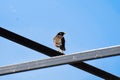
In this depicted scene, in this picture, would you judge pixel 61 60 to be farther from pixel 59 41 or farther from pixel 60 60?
pixel 59 41

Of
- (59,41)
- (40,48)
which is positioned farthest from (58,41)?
(40,48)

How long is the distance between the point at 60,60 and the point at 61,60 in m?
0.01

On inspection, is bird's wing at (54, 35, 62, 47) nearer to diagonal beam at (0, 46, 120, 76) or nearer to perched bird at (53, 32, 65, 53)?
perched bird at (53, 32, 65, 53)

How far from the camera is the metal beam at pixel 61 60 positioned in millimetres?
4157

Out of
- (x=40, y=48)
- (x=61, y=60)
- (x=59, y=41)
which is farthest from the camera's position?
(x=59, y=41)

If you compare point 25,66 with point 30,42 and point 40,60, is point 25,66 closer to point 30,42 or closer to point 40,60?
point 40,60

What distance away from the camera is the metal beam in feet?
13.6

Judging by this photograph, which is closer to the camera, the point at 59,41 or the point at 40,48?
the point at 40,48

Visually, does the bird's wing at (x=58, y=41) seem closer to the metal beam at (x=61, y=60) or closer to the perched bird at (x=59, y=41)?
the perched bird at (x=59, y=41)

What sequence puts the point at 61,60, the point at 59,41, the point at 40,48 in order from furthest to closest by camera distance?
the point at 59,41 → the point at 40,48 → the point at 61,60

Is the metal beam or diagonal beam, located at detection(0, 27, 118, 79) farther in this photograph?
diagonal beam, located at detection(0, 27, 118, 79)

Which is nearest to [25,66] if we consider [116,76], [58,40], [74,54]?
[74,54]

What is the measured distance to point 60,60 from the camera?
4.23m

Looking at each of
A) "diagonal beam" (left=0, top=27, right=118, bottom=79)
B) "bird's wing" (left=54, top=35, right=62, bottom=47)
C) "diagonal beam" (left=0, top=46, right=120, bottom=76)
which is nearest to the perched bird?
"bird's wing" (left=54, top=35, right=62, bottom=47)
